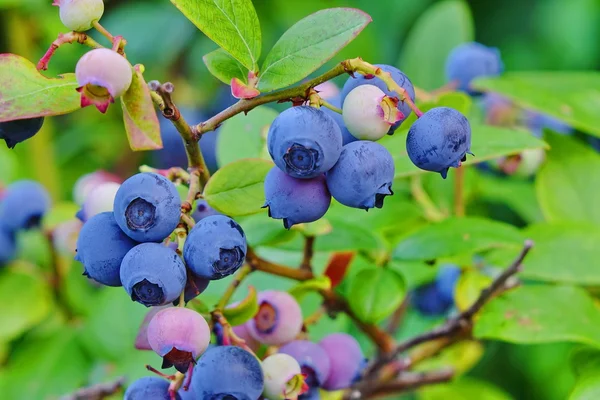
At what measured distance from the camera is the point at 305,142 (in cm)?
60

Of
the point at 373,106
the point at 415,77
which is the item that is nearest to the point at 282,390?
the point at 373,106

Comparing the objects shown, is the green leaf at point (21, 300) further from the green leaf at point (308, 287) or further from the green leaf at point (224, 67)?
the green leaf at point (224, 67)

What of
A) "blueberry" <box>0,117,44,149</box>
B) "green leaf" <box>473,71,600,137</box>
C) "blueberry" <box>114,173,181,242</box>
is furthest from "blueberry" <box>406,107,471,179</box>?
"green leaf" <box>473,71,600,137</box>

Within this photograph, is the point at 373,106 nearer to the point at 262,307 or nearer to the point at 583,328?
the point at 262,307

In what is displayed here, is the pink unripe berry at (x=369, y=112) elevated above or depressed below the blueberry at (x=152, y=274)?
above

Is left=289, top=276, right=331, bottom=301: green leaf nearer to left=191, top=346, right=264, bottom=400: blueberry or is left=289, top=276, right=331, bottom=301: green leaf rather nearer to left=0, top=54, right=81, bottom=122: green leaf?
left=191, top=346, right=264, bottom=400: blueberry

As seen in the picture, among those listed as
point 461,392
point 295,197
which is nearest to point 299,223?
point 295,197

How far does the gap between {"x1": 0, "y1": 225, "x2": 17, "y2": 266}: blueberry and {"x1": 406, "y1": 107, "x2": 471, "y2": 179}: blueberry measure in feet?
3.08

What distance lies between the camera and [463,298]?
1.13m

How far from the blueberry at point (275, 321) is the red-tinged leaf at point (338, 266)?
9.1 inches

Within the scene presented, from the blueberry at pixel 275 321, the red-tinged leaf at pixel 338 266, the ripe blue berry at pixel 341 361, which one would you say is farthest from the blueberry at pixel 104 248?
the red-tinged leaf at pixel 338 266

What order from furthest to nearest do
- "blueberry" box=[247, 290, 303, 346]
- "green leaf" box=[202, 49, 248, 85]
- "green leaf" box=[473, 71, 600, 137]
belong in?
"green leaf" box=[473, 71, 600, 137], "blueberry" box=[247, 290, 303, 346], "green leaf" box=[202, 49, 248, 85]

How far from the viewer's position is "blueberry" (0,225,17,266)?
134 cm

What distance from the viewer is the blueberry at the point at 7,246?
52.6 inches
